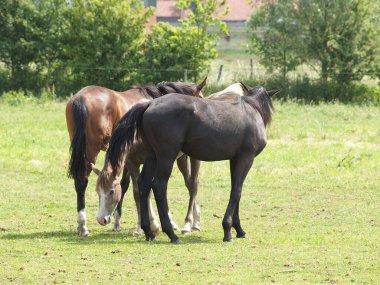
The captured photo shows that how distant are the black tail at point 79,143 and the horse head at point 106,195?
0.89m

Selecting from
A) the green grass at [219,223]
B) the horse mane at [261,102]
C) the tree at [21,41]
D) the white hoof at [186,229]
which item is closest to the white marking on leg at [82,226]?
the green grass at [219,223]

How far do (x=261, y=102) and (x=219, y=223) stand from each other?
1.87m

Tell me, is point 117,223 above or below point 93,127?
below

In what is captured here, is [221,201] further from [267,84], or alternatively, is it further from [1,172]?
[267,84]

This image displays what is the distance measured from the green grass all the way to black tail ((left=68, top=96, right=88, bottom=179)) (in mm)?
805

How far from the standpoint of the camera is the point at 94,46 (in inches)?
1300

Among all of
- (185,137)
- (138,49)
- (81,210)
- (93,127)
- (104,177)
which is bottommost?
(138,49)

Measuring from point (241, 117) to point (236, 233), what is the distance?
150cm

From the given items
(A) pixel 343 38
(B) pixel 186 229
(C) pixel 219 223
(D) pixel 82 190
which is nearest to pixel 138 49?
(A) pixel 343 38

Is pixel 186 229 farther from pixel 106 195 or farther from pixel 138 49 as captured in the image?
pixel 138 49

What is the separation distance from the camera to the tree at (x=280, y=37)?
3544 cm

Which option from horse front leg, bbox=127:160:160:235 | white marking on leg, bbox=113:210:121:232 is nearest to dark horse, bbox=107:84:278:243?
horse front leg, bbox=127:160:160:235

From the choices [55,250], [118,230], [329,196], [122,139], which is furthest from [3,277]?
[329,196]

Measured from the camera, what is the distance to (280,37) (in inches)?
1421
